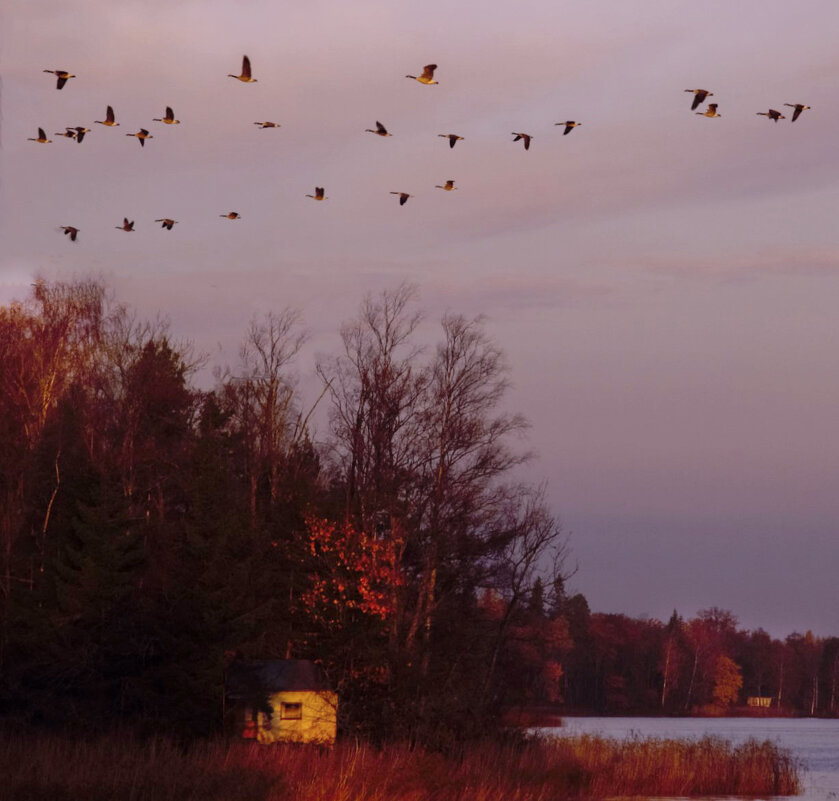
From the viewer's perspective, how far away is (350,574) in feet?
138

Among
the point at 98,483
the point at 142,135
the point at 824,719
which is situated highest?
the point at 142,135

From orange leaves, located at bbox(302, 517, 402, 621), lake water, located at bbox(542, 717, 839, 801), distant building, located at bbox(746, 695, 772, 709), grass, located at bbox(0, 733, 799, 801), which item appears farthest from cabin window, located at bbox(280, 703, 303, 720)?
distant building, located at bbox(746, 695, 772, 709)

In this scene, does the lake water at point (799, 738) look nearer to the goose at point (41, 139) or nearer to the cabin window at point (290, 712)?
the cabin window at point (290, 712)

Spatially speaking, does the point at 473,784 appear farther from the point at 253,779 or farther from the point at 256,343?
the point at 256,343

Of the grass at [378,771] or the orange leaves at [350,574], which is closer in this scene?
the grass at [378,771]

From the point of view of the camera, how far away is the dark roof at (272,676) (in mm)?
36938

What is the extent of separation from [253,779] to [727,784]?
17.5 meters

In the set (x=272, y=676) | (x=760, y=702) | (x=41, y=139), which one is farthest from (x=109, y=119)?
(x=760, y=702)

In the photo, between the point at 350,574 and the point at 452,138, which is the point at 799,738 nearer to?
the point at 350,574

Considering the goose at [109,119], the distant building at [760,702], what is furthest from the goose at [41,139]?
the distant building at [760,702]

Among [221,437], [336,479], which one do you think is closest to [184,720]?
[336,479]

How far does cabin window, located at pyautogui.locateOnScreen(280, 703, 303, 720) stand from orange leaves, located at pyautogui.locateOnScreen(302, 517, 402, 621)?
3.65 metres

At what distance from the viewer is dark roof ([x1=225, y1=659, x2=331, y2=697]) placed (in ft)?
121

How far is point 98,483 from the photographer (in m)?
44.6
